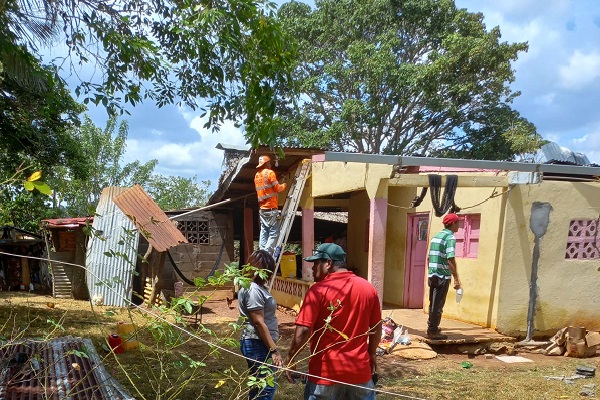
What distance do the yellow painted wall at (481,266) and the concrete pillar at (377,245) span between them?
4.87 ft

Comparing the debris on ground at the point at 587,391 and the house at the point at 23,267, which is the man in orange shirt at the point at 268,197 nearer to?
the debris on ground at the point at 587,391

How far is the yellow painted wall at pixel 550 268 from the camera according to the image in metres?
7.93

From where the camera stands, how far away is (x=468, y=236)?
8.79 m

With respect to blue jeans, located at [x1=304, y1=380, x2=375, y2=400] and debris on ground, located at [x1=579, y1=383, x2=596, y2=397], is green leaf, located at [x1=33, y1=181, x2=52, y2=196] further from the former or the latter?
debris on ground, located at [x1=579, y1=383, x2=596, y2=397]

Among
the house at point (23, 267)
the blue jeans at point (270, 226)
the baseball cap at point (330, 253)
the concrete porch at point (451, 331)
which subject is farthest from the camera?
the house at point (23, 267)

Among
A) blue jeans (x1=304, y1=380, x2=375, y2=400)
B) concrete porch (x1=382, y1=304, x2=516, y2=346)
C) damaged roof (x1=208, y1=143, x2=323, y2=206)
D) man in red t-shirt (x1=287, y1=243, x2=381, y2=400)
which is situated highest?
damaged roof (x1=208, y1=143, x2=323, y2=206)

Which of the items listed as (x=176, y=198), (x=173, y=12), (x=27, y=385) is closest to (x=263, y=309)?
(x=27, y=385)

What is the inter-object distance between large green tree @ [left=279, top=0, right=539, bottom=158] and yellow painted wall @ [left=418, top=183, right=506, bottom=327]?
26.4ft

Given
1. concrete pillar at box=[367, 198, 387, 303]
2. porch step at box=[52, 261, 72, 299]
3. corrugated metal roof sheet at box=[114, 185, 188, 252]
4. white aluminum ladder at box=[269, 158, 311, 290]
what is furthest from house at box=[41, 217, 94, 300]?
concrete pillar at box=[367, 198, 387, 303]

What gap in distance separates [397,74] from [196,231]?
7.88m

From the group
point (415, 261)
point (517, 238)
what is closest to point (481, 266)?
point (517, 238)

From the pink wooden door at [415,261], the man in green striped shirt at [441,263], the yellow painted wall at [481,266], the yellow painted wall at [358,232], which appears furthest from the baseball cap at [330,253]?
the yellow painted wall at [358,232]

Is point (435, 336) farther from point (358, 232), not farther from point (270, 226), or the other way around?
point (358, 232)

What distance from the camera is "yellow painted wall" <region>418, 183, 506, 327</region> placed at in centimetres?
809
